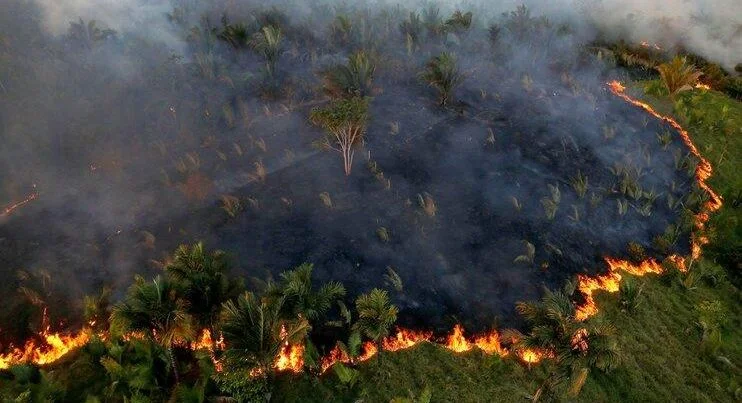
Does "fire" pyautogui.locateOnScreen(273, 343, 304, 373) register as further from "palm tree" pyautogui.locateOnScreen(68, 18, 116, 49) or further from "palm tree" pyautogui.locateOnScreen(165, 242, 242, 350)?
"palm tree" pyautogui.locateOnScreen(68, 18, 116, 49)

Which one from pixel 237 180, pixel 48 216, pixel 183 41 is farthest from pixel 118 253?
pixel 183 41

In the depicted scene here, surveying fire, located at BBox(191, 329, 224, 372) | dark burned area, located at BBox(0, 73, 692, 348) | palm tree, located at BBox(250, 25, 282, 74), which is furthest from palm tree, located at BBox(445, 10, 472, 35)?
fire, located at BBox(191, 329, 224, 372)

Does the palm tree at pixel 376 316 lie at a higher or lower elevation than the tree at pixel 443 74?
higher

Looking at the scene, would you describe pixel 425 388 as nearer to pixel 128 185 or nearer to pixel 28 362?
pixel 28 362

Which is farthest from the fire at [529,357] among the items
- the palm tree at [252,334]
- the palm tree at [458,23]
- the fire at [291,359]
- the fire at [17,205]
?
the palm tree at [458,23]

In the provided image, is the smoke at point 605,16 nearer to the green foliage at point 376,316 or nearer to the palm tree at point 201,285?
the palm tree at point 201,285

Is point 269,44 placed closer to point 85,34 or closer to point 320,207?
point 85,34
